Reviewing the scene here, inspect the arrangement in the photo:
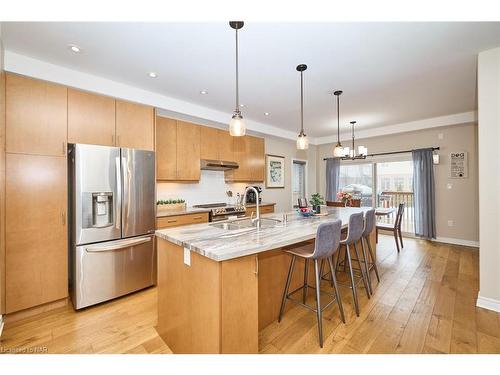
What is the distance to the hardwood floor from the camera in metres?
1.78

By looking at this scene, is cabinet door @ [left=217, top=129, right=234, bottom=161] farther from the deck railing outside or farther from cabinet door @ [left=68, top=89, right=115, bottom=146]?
the deck railing outside

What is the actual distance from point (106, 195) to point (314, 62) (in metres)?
2.73

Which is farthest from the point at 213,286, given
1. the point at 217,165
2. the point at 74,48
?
the point at 217,165

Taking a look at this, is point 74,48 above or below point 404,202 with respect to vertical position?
above

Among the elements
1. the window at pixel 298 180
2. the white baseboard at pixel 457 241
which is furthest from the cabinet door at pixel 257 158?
the white baseboard at pixel 457 241

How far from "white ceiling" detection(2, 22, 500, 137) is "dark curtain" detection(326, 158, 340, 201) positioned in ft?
8.62

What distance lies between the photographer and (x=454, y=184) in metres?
4.67

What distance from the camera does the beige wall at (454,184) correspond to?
446 centimetres

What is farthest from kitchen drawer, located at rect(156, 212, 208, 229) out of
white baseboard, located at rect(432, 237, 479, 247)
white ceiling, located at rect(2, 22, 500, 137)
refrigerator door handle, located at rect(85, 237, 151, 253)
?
white baseboard, located at rect(432, 237, 479, 247)

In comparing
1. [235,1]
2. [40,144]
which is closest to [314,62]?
[235,1]

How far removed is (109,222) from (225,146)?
2.43 metres

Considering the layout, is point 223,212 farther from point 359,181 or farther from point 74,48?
point 359,181

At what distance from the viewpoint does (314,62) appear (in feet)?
8.23

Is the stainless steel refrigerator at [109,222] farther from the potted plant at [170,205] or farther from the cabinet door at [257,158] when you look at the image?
the cabinet door at [257,158]
